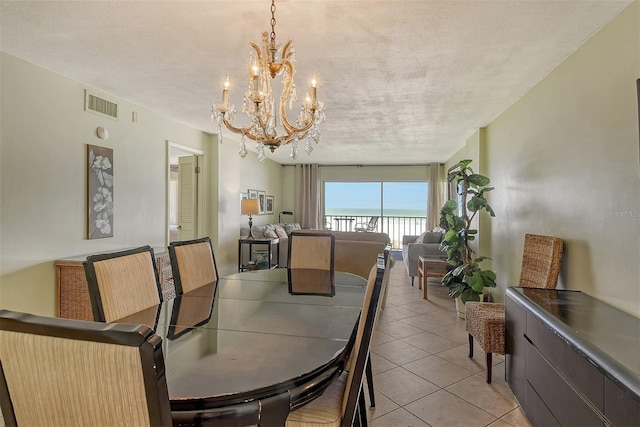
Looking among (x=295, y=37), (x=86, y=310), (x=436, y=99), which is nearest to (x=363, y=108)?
(x=436, y=99)

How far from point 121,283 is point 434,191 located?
7683 mm

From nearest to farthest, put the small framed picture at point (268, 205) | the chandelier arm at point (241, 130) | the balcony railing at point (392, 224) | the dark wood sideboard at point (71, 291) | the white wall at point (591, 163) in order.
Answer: the white wall at point (591, 163), the chandelier arm at point (241, 130), the dark wood sideboard at point (71, 291), the small framed picture at point (268, 205), the balcony railing at point (392, 224)

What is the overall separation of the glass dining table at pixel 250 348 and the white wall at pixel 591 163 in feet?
5.04

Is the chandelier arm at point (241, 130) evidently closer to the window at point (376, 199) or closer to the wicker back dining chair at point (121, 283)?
the wicker back dining chair at point (121, 283)

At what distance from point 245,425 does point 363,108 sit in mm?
3386

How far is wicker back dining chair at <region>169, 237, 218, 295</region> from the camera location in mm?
2314

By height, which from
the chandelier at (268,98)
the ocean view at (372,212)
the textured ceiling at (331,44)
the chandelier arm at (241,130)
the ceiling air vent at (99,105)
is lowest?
the ocean view at (372,212)

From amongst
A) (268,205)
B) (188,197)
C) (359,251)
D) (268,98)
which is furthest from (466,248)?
(268,205)

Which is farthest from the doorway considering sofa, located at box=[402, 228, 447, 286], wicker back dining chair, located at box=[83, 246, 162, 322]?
sofa, located at box=[402, 228, 447, 286]

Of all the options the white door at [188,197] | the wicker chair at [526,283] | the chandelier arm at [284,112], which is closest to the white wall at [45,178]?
the white door at [188,197]

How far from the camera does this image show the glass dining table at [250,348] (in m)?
1.00

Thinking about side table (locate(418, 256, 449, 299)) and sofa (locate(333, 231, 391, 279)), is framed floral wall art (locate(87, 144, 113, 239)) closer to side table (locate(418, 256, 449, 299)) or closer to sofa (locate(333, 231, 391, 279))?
sofa (locate(333, 231, 391, 279))

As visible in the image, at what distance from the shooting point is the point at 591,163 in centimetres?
211

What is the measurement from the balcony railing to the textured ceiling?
225 inches
